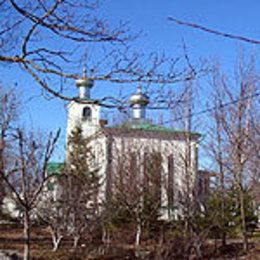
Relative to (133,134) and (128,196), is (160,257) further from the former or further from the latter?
(133,134)

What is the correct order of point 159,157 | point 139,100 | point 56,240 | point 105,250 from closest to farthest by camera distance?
point 139,100, point 105,250, point 56,240, point 159,157

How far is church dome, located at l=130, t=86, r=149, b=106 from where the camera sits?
4.35 meters

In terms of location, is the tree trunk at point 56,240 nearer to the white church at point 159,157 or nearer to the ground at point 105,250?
the ground at point 105,250

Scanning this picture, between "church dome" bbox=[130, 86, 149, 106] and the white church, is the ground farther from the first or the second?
"church dome" bbox=[130, 86, 149, 106]

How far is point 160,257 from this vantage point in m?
12.8

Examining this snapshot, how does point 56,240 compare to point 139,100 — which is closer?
point 139,100

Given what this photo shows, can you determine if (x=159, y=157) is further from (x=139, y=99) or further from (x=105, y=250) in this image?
(x=139, y=99)

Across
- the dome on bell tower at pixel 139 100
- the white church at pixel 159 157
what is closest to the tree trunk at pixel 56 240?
the white church at pixel 159 157

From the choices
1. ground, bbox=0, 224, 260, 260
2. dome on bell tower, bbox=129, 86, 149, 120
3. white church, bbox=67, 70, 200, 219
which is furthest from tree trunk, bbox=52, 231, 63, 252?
dome on bell tower, bbox=129, 86, 149, 120

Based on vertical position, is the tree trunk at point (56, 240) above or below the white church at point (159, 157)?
below

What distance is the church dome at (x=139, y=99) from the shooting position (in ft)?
14.3

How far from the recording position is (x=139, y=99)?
443cm

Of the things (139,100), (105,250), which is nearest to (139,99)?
(139,100)

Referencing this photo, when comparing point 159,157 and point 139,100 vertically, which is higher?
point 159,157
